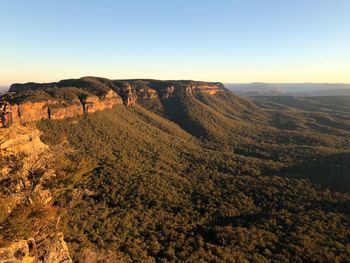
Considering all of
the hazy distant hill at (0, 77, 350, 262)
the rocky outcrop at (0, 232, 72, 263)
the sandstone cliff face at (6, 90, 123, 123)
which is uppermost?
the sandstone cliff face at (6, 90, 123, 123)

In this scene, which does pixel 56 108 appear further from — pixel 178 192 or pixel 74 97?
pixel 178 192

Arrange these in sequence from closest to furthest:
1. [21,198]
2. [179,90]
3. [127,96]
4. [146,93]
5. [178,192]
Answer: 1. [21,198]
2. [178,192]
3. [127,96]
4. [146,93]
5. [179,90]

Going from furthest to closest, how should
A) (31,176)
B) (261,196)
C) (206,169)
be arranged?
(206,169), (261,196), (31,176)

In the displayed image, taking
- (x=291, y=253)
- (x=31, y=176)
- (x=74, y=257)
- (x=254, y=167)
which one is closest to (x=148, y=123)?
(x=254, y=167)

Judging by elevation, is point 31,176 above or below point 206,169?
above

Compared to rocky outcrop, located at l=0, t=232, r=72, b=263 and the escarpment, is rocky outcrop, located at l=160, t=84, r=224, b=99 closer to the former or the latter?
the escarpment

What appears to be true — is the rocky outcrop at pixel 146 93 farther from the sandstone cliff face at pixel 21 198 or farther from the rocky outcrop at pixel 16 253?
the rocky outcrop at pixel 16 253

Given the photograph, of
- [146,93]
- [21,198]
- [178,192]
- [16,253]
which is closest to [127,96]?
[146,93]

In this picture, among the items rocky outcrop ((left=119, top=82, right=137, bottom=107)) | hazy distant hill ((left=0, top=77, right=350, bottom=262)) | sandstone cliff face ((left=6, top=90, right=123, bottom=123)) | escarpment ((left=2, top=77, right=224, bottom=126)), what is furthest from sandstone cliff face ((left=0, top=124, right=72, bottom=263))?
rocky outcrop ((left=119, top=82, right=137, bottom=107))

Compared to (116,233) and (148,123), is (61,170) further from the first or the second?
(148,123)

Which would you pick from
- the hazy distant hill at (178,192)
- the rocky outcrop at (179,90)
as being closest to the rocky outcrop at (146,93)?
the rocky outcrop at (179,90)

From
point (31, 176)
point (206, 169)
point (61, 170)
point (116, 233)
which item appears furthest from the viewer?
point (206, 169)
